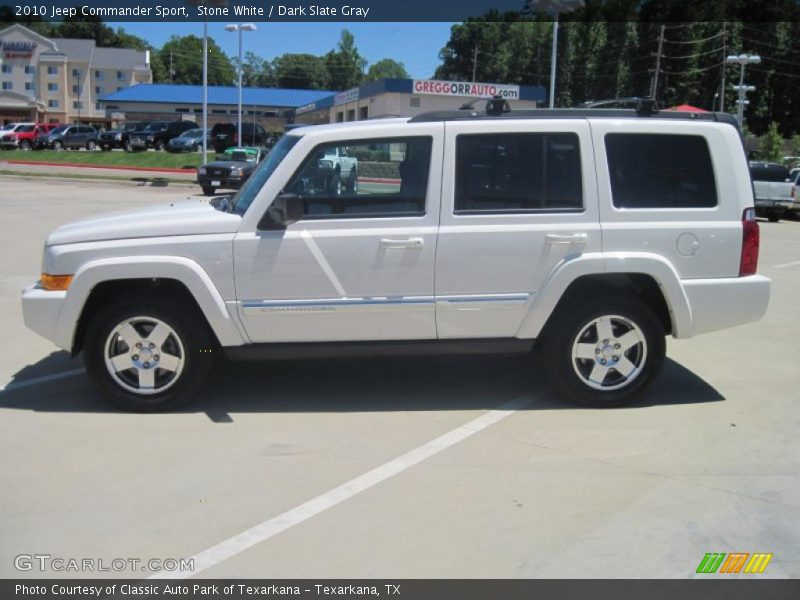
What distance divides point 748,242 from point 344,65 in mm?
144527

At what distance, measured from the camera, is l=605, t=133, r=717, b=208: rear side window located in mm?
5684

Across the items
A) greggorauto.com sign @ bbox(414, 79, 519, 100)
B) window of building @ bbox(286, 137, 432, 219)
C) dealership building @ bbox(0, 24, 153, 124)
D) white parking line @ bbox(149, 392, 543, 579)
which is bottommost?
white parking line @ bbox(149, 392, 543, 579)

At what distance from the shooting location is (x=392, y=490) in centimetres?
444

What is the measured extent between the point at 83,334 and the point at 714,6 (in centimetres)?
8865

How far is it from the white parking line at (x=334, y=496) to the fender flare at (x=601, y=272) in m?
0.70

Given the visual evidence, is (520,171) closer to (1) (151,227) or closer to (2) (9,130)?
(1) (151,227)

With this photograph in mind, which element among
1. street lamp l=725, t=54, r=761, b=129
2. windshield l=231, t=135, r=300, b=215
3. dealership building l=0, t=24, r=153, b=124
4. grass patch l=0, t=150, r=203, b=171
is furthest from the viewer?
dealership building l=0, t=24, r=153, b=124

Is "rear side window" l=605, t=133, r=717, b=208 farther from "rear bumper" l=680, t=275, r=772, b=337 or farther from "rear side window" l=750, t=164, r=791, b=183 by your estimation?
"rear side window" l=750, t=164, r=791, b=183

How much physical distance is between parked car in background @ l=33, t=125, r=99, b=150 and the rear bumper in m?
48.9

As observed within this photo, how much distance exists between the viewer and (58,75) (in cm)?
10456

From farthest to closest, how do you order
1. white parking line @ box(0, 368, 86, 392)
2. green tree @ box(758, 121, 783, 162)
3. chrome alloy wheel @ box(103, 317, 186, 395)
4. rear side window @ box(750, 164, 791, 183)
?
green tree @ box(758, 121, 783, 162)
rear side window @ box(750, 164, 791, 183)
white parking line @ box(0, 368, 86, 392)
chrome alloy wheel @ box(103, 317, 186, 395)

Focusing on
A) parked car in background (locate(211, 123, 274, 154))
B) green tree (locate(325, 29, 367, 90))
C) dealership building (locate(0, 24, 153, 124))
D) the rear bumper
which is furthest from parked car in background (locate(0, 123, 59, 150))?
green tree (locate(325, 29, 367, 90))

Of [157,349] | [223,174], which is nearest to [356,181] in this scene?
[157,349]

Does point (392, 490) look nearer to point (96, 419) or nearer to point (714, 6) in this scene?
point (96, 419)
